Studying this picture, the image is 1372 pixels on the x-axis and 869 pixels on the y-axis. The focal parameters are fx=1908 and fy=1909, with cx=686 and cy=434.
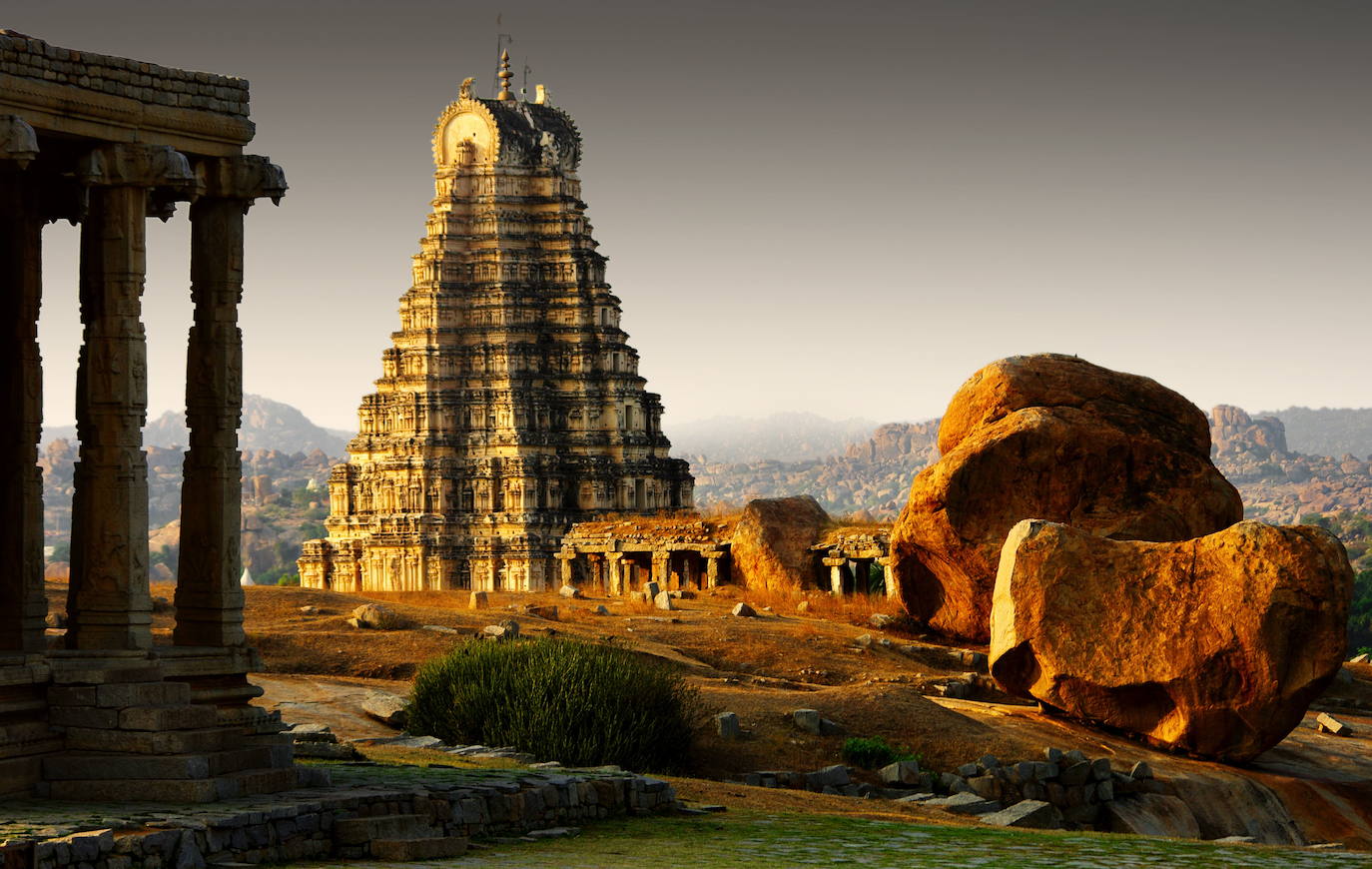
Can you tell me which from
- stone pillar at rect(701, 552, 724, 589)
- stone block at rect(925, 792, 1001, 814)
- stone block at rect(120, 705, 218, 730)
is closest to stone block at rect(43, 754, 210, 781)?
stone block at rect(120, 705, 218, 730)

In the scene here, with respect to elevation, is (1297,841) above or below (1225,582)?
below

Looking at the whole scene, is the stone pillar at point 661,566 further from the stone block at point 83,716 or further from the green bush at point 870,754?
the stone block at point 83,716

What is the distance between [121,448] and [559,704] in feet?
22.8

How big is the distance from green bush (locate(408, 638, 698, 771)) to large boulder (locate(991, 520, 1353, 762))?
465 centimetres

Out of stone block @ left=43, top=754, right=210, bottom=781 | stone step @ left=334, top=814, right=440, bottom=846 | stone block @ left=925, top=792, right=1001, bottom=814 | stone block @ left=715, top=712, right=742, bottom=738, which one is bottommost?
stone block @ left=925, top=792, right=1001, bottom=814

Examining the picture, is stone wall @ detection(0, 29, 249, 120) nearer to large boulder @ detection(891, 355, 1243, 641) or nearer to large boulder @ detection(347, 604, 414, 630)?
large boulder @ detection(347, 604, 414, 630)

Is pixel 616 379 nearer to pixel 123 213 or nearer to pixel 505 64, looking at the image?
pixel 505 64

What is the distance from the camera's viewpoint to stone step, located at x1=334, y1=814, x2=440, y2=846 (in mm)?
13422

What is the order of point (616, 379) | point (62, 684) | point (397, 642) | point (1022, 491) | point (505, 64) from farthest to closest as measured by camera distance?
point (505, 64)
point (616, 379)
point (1022, 491)
point (397, 642)
point (62, 684)

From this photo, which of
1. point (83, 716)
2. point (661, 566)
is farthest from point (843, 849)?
point (661, 566)

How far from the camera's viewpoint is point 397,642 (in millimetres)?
26547

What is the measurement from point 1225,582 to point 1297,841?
3.15 meters

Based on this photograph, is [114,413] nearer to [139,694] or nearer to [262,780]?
[139,694]

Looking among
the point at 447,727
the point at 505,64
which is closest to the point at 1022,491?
the point at 447,727
